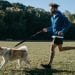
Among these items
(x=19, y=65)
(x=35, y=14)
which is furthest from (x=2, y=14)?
(x=19, y=65)

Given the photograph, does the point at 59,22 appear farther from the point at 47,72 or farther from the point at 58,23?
the point at 47,72

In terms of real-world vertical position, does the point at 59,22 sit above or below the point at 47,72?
above

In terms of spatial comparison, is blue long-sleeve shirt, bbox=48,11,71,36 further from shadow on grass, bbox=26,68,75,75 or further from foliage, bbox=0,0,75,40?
foliage, bbox=0,0,75,40

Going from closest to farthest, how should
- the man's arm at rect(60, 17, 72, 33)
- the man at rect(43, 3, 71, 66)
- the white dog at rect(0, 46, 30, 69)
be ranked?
1. the white dog at rect(0, 46, 30, 69)
2. the man's arm at rect(60, 17, 72, 33)
3. the man at rect(43, 3, 71, 66)

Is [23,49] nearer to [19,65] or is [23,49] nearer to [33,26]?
[19,65]

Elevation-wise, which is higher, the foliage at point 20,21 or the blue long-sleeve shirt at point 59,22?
the blue long-sleeve shirt at point 59,22

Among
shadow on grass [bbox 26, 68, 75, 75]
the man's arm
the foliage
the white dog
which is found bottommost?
the foliage

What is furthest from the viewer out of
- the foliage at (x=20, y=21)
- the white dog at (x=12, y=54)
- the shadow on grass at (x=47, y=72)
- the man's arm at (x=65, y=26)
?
the foliage at (x=20, y=21)

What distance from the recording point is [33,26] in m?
83.2

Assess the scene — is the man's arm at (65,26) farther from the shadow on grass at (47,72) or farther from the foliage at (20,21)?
the foliage at (20,21)

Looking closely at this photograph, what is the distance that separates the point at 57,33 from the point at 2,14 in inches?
2740

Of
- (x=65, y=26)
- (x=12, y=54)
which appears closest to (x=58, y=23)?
(x=65, y=26)

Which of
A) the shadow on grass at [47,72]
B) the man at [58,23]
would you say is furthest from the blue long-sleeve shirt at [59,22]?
the shadow on grass at [47,72]

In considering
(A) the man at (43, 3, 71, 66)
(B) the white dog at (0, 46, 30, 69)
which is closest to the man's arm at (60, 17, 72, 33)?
(A) the man at (43, 3, 71, 66)
